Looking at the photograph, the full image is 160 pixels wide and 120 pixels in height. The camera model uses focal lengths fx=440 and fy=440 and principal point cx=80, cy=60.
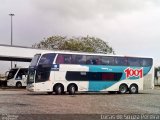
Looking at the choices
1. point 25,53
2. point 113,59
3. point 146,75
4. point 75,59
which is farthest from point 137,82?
point 25,53

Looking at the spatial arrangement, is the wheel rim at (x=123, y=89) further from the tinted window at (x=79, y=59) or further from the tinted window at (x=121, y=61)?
the tinted window at (x=79, y=59)

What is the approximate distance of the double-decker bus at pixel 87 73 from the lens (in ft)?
100

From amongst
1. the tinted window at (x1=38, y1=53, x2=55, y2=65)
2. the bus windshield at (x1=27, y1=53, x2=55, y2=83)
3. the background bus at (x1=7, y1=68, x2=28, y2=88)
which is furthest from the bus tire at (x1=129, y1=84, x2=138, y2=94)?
the background bus at (x1=7, y1=68, x2=28, y2=88)

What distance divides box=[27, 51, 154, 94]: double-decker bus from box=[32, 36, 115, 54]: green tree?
101ft

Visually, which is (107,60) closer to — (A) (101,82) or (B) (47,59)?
(A) (101,82)

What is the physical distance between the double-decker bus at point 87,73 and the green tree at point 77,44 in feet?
101

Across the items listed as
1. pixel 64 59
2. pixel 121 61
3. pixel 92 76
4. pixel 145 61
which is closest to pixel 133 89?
pixel 145 61

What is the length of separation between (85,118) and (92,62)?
1770 centimetres

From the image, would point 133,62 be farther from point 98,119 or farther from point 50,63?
point 98,119

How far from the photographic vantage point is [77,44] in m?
65.2

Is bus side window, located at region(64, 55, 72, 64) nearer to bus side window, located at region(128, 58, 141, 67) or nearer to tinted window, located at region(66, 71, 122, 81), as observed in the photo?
tinted window, located at region(66, 71, 122, 81)

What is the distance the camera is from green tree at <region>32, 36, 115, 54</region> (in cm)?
6531

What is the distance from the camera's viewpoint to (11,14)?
2403 inches

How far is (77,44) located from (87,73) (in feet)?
109
